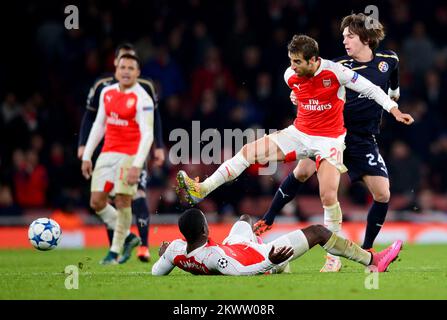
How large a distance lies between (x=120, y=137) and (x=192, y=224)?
3306 millimetres

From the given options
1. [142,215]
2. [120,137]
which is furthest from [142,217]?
[120,137]

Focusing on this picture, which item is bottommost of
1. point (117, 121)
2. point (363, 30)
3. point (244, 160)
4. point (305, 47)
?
point (244, 160)

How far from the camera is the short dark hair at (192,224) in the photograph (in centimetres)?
844

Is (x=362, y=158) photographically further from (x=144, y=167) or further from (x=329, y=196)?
(x=144, y=167)

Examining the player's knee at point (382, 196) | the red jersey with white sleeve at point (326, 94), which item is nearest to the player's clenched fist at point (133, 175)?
the red jersey with white sleeve at point (326, 94)

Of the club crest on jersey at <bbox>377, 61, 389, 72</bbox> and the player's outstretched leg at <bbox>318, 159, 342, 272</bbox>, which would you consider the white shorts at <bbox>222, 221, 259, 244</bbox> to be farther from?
the club crest on jersey at <bbox>377, 61, 389, 72</bbox>

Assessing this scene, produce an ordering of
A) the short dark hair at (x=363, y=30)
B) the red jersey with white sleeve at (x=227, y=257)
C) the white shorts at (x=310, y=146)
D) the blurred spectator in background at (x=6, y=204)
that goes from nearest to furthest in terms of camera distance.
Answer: the red jersey with white sleeve at (x=227, y=257) → the white shorts at (x=310, y=146) → the short dark hair at (x=363, y=30) → the blurred spectator in background at (x=6, y=204)

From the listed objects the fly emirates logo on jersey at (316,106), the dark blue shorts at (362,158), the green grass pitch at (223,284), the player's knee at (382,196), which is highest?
the fly emirates logo on jersey at (316,106)

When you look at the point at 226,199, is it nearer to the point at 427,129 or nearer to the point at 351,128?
the point at 427,129

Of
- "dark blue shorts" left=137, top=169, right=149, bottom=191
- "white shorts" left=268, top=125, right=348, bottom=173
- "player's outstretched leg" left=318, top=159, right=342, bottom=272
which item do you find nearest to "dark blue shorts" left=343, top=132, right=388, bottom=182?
"white shorts" left=268, top=125, right=348, bottom=173

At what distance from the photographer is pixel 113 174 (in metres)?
11.4

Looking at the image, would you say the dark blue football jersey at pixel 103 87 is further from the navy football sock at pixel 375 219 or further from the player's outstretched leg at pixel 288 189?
the navy football sock at pixel 375 219

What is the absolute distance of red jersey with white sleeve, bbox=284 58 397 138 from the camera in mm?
9547

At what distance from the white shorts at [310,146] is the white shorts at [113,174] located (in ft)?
7.30
